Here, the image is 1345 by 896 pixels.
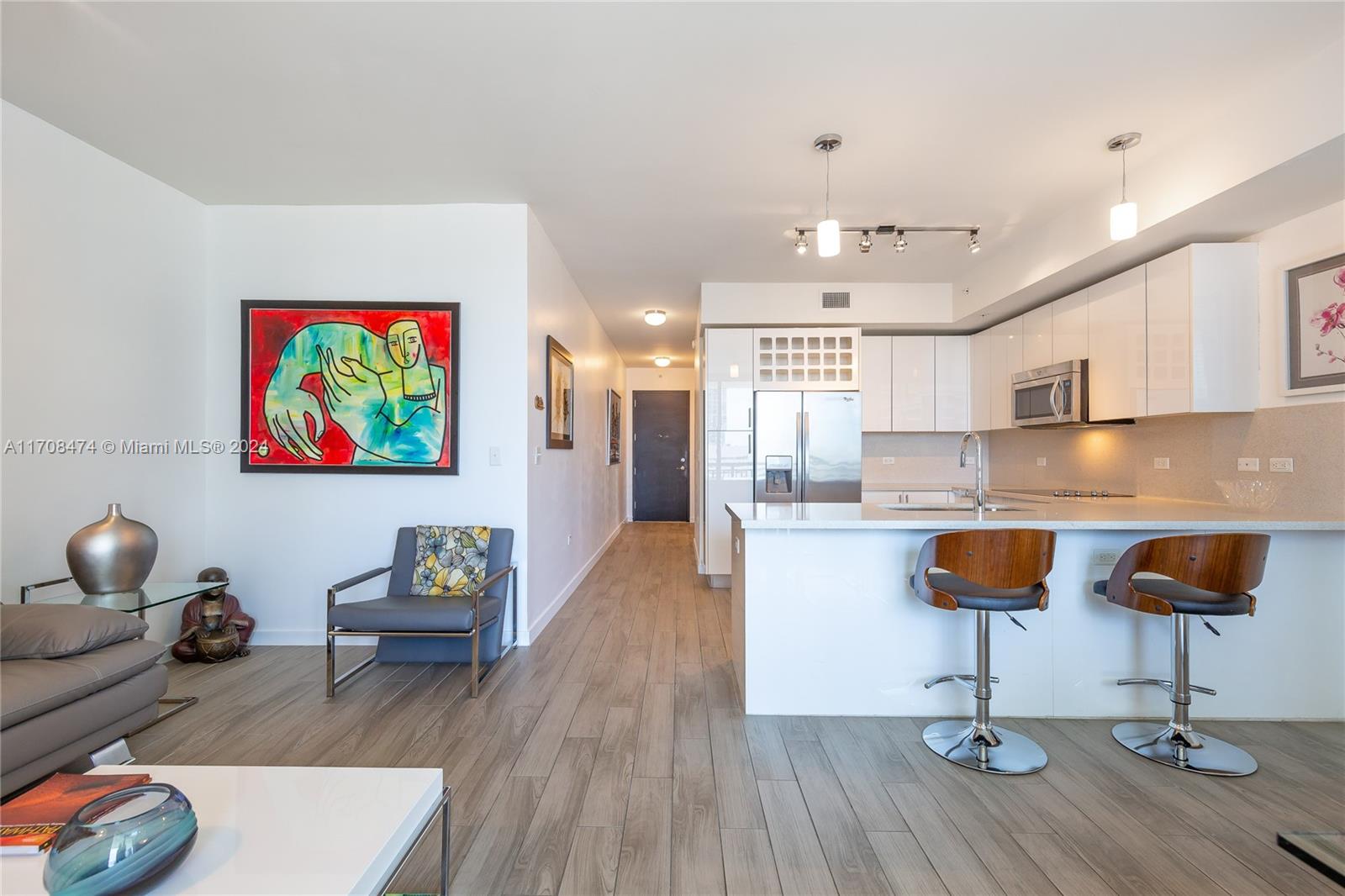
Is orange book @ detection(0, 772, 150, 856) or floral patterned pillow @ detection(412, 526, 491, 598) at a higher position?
floral patterned pillow @ detection(412, 526, 491, 598)

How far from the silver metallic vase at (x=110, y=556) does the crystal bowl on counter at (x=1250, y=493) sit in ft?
17.0

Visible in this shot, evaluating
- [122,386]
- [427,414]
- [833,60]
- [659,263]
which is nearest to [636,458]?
[659,263]

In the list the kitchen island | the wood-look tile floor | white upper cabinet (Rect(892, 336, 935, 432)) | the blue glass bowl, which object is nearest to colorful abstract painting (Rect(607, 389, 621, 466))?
white upper cabinet (Rect(892, 336, 935, 432))

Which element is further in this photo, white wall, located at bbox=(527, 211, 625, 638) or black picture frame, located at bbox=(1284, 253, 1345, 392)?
white wall, located at bbox=(527, 211, 625, 638)

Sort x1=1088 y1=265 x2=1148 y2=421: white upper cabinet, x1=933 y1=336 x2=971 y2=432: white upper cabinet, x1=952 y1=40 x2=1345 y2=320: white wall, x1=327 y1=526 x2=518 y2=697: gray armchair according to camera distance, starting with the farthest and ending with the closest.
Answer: x1=933 y1=336 x2=971 y2=432: white upper cabinet → x1=1088 y1=265 x2=1148 y2=421: white upper cabinet → x1=327 y1=526 x2=518 y2=697: gray armchair → x1=952 y1=40 x2=1345 y2=320: white wall

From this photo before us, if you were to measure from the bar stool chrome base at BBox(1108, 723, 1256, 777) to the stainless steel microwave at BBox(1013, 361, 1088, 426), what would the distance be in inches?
78.9

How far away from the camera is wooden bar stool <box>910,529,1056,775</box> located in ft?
7.22

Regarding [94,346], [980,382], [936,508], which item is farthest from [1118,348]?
[94,346]

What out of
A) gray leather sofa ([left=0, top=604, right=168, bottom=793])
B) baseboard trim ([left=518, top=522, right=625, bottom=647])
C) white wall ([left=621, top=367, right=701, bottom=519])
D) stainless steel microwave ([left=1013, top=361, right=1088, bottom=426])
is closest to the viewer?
gray leather sofa ([left=0, top=604, right=168, bottom=793])

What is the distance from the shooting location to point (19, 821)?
1.21 metres

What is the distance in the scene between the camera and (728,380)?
5254 millimetres

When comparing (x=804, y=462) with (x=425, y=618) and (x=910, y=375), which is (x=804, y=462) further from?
(x=425, y=618)

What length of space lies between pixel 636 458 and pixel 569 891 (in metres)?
8.49

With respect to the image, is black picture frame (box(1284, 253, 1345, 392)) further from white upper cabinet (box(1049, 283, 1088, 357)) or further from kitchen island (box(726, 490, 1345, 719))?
white upper cabinet (box(1049, 283, 1088, 357))
